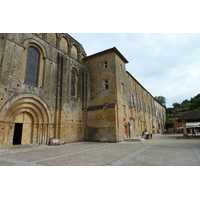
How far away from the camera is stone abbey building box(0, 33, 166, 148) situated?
10.6m

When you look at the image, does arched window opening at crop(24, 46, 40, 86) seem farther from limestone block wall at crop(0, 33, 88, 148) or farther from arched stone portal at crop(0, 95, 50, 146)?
arched stone portal at crop(0, 95, 50, 146)

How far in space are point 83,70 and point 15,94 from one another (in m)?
10.0

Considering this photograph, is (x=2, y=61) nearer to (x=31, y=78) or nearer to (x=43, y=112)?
(x=31, y=78)

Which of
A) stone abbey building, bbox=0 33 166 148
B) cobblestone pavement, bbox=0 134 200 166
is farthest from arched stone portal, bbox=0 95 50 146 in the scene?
cobblestone pavement, bbox=0 134 200 166

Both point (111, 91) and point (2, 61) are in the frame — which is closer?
point (2, 61)

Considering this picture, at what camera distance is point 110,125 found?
15.5 metres

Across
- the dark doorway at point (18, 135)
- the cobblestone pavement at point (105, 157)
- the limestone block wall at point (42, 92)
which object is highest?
the limestone block wall at point (42, 92)

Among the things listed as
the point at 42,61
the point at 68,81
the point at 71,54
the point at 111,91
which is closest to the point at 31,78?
the point at 42,61

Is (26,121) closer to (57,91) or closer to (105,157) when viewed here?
(57,91)

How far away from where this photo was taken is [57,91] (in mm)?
14375

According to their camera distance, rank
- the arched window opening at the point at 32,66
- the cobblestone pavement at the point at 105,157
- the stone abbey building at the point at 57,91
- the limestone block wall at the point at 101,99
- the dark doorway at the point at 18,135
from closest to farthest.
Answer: the cobblestone pavement at the point at 105,157, the stone abbey building at the point at 57,91, the dark doorway at the point at 18,135, the arched window opening at the point at 32,66, the limestone block wall at the point at 101,99

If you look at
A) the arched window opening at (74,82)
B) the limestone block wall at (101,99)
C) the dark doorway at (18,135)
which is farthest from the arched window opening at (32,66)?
the limestone block wall at (101,99)

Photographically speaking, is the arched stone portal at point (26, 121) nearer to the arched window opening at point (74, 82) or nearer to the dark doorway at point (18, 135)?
the dark doorway at point (18, 135)

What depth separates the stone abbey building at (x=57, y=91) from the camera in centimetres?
1060
